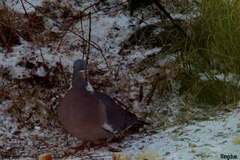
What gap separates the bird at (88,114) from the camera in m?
2.43

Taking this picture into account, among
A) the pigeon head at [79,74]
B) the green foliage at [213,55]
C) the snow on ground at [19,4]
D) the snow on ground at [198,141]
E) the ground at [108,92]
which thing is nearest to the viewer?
the snow on ground at [198,141]

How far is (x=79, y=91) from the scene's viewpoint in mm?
2482

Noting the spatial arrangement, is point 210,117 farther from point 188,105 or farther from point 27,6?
point 27,6

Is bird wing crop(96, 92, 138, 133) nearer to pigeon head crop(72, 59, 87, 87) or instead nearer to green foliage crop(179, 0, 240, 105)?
pigeon head crop(72, 59, 87, 87)

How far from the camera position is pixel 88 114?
7.96ft

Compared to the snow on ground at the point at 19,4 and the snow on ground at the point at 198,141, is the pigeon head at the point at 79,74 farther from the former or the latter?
the snow on ground at the point at 19,4

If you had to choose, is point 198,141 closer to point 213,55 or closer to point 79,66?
point 79,66

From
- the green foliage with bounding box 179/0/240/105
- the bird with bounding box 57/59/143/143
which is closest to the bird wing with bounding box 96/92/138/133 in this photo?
the bird with bounding box 57/59/143/143

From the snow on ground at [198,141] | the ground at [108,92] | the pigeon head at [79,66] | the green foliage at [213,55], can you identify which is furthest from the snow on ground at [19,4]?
the snow on ground at [198,141]

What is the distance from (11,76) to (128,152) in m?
0.97

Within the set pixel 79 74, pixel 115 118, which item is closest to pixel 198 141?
pixel 115 118

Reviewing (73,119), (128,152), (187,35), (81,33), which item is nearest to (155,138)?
(128,152)

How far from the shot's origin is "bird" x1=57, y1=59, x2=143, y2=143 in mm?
2432

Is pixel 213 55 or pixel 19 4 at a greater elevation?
pixel 19 4
